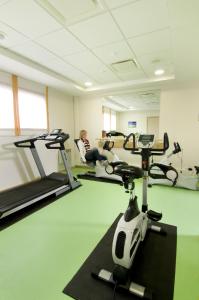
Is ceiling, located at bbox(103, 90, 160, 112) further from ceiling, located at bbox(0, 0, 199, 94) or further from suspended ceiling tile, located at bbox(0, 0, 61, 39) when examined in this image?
suspended ceiling tile, located at bbox(0, 0, 61, 39)

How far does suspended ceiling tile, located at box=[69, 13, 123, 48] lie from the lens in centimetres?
208

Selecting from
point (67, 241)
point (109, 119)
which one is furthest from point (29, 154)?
point (109, 119)

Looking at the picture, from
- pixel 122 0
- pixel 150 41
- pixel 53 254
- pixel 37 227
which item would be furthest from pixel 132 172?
pixel 150 41

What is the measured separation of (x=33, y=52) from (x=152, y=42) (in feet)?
6.45

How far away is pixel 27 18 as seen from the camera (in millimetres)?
2016

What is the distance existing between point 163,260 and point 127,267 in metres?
0.50

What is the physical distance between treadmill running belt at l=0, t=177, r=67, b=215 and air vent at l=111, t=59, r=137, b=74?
2698 millimetres

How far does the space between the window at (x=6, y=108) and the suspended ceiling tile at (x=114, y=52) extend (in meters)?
2.08

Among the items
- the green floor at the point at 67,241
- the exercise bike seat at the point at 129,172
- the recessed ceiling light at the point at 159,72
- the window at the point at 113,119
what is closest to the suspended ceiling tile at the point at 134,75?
the recessed ceiling light at the point at 159,72

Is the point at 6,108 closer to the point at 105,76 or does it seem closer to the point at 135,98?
the point at 105,76

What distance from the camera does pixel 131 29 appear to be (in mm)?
2246

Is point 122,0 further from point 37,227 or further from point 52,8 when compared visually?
point 37,227

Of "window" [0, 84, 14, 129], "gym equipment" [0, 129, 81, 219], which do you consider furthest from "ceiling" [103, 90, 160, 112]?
"gym equipment" [0, 129, 81, 219]

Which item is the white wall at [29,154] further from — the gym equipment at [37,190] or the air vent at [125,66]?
the air vent at [125,66]
